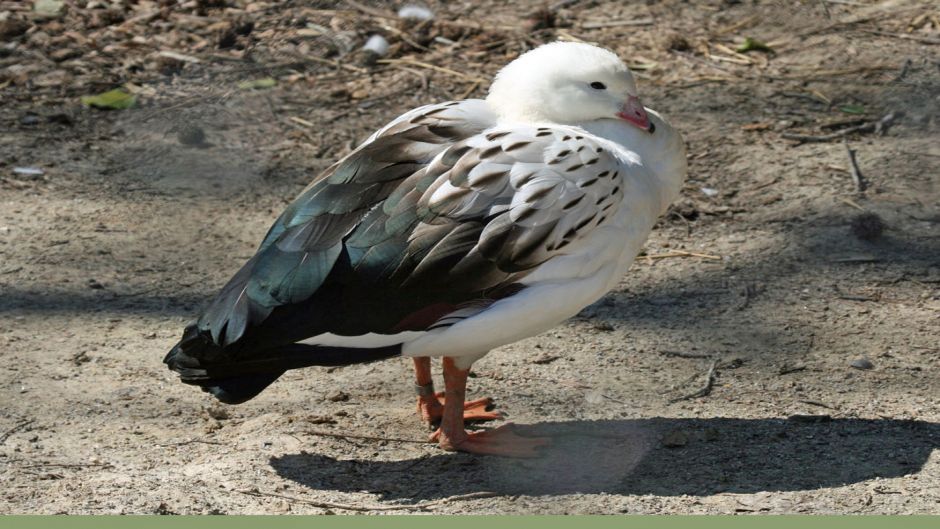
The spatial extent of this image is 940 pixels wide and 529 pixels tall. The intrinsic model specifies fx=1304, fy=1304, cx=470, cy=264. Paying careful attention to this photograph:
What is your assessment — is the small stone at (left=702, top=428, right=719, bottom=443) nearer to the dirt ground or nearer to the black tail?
the dirt ground

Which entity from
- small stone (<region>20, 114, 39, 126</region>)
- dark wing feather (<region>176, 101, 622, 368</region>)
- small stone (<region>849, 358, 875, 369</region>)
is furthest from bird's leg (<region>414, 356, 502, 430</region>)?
small stone (<region>20, 114, 39, 126</region>)

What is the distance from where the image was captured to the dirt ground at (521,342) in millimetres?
4426

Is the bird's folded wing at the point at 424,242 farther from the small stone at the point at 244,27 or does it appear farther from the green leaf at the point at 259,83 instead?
the small stone at the point at 244,27

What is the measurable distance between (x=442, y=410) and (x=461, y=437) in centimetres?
27

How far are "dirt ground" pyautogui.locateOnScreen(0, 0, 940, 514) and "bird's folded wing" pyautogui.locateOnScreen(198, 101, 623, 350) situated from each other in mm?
585

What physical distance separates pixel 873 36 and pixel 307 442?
4999mm

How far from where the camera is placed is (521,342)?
5477 mm

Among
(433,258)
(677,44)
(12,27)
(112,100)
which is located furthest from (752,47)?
(12,27)

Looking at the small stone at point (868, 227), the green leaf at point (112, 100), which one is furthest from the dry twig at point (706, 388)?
the green leaf at point (112, 100)

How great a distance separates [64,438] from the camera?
4.66 meters

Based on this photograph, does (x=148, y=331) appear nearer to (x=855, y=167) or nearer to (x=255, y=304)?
(x=255, y=304)

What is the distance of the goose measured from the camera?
4234 millimetres

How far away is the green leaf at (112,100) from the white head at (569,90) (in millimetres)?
3438

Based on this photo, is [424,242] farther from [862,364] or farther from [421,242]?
[862,364]
